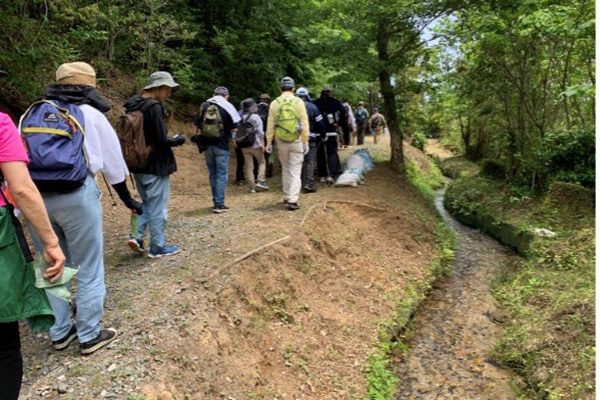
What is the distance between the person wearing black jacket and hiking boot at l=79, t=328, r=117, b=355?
171 cm

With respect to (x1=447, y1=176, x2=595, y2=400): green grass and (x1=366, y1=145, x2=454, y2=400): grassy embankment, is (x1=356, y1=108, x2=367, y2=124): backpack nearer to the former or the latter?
(x1=447, y1=176, x2=595, y2=400): green grass

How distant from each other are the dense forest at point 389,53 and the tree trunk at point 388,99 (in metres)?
0.03

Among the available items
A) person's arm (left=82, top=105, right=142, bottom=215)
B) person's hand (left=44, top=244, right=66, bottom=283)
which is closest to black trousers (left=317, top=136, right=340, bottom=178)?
person's arm (left=82, top=105, right=142, bottom=215)

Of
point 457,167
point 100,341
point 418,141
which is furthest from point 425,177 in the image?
point 100,341

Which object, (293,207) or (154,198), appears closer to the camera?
(154,198)

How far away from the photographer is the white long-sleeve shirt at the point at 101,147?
3.48 meters

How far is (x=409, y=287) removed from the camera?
7.08 meters

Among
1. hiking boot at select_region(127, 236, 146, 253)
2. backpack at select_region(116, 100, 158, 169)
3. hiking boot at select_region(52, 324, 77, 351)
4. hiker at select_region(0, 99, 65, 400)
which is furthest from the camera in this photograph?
hiking boot at select_region(127, 236, 146, 253)

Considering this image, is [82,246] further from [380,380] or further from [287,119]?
[287,119]

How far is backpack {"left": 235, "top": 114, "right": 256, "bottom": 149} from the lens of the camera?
9039mm

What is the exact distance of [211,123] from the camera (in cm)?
696

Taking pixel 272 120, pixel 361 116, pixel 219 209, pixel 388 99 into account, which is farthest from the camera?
pixel 361 116

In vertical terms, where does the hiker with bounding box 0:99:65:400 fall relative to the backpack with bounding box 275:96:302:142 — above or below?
below

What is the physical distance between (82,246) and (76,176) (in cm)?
56
